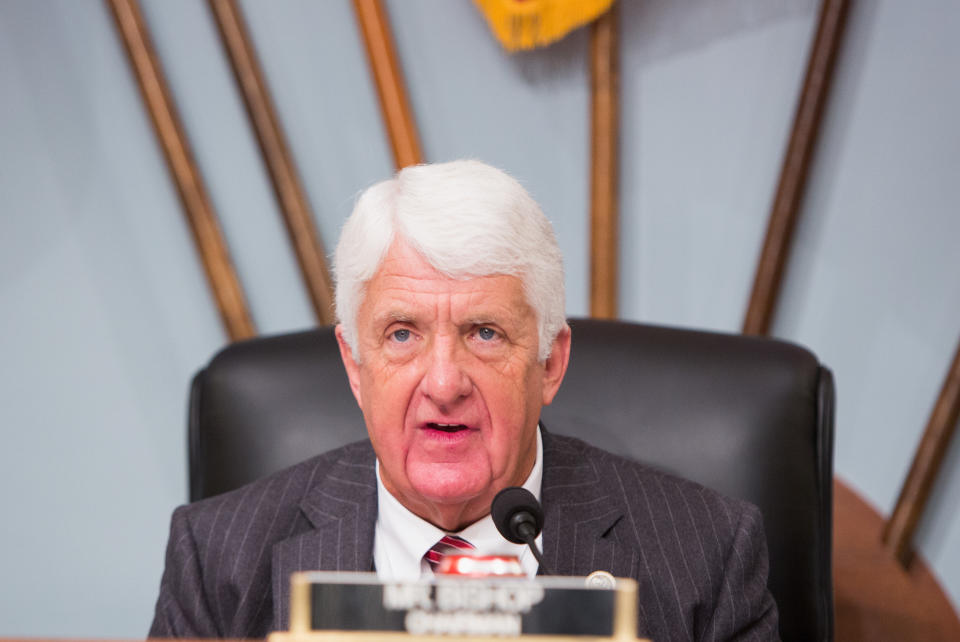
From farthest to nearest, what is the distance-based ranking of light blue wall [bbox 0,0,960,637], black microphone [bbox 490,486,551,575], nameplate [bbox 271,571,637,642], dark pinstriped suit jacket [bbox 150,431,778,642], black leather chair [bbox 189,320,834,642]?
light blue wall [bbox 0,0,960,637] < black leather chair [bbox 189,320,834,642] < dark pinstriped suit jacket [bbox 150,431,778,642] < black microphone [bbox 490,486,551,575] < nameplate [bbox 271,571,637,642]

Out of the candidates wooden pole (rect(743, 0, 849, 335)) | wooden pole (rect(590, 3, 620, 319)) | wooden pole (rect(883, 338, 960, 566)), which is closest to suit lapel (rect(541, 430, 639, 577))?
wooden pole (rect(590, 3, 620, 319))

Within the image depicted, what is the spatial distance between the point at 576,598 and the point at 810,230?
1.72 meters

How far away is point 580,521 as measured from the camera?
135 cm

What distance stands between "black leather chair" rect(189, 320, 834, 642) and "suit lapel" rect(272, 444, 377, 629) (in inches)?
6.3

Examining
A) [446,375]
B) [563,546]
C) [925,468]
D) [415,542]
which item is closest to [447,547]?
[415,542]

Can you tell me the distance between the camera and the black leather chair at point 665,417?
1.46 meters

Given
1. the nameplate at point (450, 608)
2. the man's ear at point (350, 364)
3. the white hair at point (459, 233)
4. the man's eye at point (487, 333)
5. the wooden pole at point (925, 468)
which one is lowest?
the wooden pole at point (925, 468)

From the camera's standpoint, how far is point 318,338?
1638 millimetres

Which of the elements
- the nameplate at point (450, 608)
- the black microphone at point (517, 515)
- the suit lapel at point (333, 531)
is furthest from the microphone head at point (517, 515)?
the suit lapel at point (333, 531)

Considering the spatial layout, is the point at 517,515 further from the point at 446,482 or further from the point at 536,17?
the point at 536,17

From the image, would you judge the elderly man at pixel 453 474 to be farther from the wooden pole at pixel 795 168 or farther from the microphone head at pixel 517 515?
the wooden pole at pixel 795 168

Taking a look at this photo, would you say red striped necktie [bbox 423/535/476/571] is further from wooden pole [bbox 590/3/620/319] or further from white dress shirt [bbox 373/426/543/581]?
wooden pole [bbox 590/3/620/319]

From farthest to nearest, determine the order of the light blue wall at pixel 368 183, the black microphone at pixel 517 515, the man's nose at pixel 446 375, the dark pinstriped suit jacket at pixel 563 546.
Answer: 1. the light blue wall at pixel 368 183
2. the dark pinstriped suit jacket at pixel 563 546
3. the man's nose at pixel 446 375
4. the black microphone at pixel 517 515

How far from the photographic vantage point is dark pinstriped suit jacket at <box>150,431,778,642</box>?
130 centimetres
